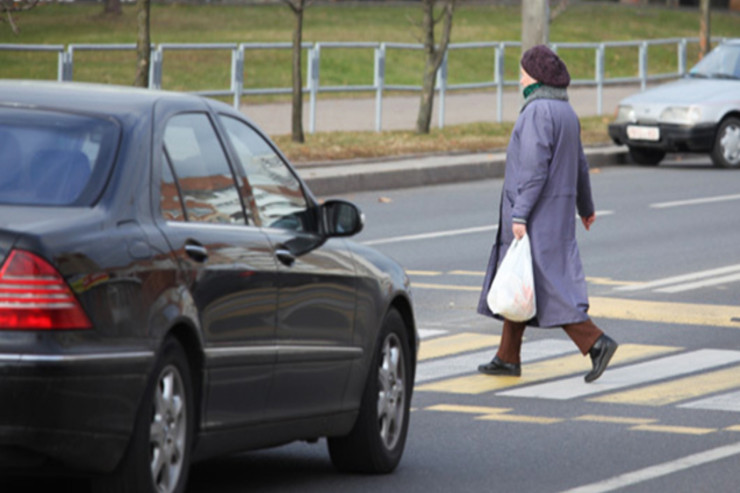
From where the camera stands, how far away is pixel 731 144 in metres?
26.1

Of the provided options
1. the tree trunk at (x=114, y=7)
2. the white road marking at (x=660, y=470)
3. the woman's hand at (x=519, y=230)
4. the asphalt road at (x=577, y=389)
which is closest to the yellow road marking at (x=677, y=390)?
the asphalt road at (x=577, y=389)

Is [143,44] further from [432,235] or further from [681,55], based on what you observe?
[681,55]

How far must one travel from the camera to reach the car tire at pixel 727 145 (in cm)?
2605

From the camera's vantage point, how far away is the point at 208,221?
6.40 meters

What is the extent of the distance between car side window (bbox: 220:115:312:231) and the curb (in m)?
14.1

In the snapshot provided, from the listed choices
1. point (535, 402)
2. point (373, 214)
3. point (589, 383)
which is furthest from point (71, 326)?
point (373, 214)

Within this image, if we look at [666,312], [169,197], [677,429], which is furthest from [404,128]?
[169,197]

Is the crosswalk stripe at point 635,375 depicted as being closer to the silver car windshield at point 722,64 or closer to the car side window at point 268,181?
the car side window at point 268,181

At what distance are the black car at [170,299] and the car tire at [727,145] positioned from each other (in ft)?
62.3

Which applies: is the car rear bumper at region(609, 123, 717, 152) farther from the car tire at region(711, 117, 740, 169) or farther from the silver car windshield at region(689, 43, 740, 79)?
the silver car windshield at region(689, 43, 740, 79)

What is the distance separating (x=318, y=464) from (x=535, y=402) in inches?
78.1

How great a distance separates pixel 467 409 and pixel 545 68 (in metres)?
2.02

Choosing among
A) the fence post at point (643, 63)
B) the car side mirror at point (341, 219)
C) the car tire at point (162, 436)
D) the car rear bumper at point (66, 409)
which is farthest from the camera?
the fence post at point (643, 63)

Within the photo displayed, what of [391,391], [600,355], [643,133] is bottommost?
[600,355]
